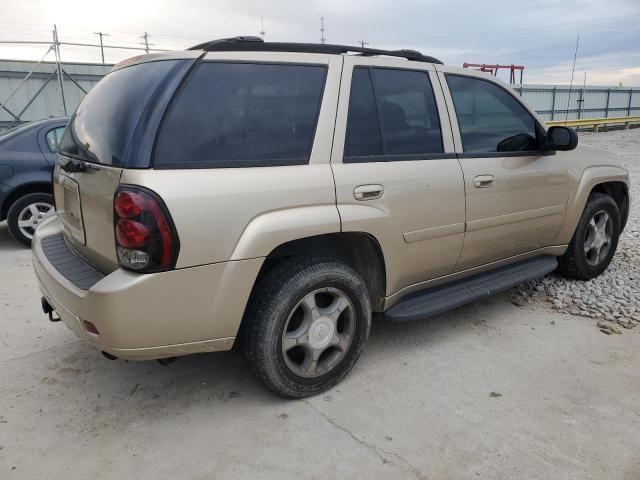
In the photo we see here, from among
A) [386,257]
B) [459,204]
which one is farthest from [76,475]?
[459,204]

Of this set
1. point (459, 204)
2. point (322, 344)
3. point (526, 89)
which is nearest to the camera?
point (322, 344)

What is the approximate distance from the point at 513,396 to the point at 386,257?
3.44 feet

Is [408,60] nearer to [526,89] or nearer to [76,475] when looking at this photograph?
[76,475]

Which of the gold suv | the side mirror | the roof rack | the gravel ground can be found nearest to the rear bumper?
the gold suv

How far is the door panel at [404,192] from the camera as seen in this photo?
2.78 m

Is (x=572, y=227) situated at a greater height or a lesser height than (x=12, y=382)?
greater

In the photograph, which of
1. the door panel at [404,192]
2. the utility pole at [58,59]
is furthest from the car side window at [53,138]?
the utility pole at [58,59]

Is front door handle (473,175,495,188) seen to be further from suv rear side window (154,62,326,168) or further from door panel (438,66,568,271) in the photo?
suv rear side window (154,62,326,168)

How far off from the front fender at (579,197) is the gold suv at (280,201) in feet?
1.76

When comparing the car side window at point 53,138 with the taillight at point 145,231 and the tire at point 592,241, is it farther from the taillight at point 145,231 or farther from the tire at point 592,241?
the tire at point 592,241

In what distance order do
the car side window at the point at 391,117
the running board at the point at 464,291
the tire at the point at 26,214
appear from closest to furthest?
the car side window at the point at 391,117 → the running board at the point at 464,291 → the tire at the point at 26,214

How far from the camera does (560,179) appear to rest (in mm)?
3932

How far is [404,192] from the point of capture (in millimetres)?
2959

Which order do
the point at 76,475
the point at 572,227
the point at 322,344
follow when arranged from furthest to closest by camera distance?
1. the point at 572,227
2. the point at 322,344
3. the point at 76,475
